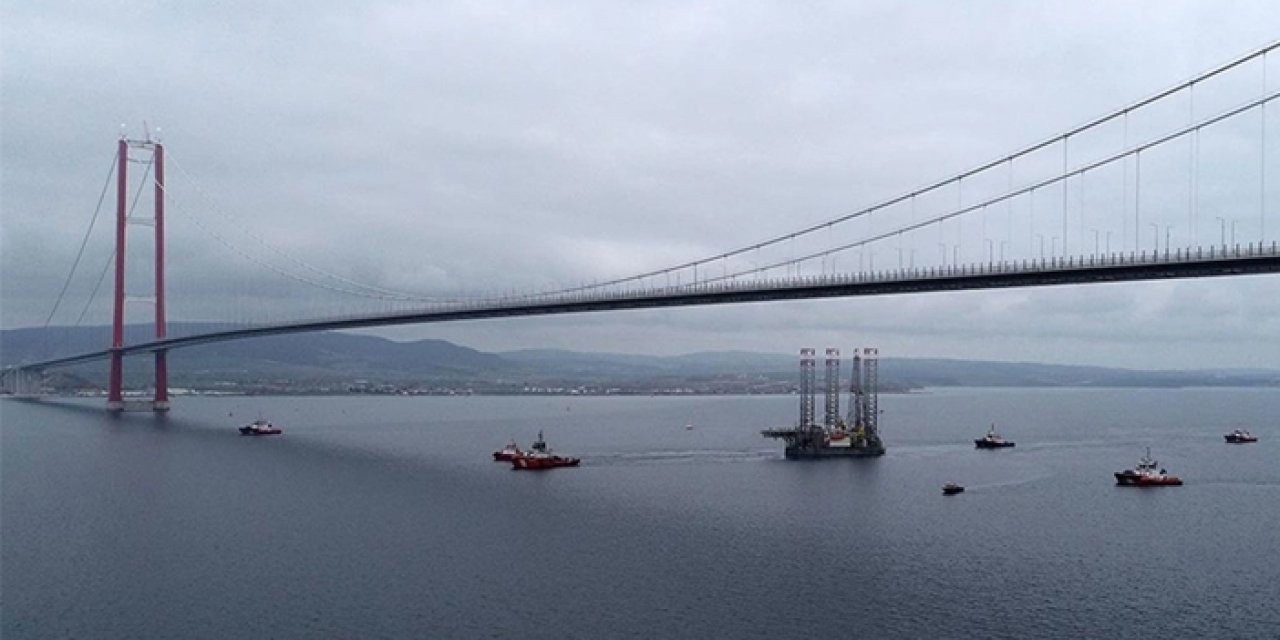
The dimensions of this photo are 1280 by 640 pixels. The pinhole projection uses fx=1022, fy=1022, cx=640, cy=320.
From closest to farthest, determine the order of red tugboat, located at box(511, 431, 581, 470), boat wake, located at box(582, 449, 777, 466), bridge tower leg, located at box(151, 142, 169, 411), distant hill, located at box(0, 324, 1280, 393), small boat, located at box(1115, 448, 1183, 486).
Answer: small boat, located at box(1115, 448, 1183, 486)
red tugboat, located at box(511, 431, 581, 470)
boat wake, located at box(582, 449, 777, 466)
bridge tower leg, located at box(151, 142, 169, 411)
distant hill, located at box(0, 324, 1280, 393)

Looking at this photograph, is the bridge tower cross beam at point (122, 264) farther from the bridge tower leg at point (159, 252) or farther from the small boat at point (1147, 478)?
the small boat at point (1147, 478)

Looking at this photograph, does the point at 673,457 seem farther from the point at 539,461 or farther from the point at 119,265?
the point at 119,265

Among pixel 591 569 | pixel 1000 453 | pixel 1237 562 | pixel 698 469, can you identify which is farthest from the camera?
pixel 1000 453

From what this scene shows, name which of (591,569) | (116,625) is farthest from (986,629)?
(116,625)

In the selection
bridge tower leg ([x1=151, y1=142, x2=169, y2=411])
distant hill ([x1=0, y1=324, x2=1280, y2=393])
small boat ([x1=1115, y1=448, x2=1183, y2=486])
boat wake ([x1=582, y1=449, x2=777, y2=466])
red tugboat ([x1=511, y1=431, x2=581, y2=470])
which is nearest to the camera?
small boat ([x1=1115, y1=448, x2=1183, y2=486])

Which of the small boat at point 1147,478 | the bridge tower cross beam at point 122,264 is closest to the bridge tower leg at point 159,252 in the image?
the bridge tower cross beam at point 122,264

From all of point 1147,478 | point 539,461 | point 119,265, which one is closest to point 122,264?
point 119,265

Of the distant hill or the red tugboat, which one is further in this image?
the distant hill

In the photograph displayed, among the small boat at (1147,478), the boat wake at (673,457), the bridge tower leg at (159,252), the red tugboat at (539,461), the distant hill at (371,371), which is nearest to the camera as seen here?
the small boat at (1147,478)

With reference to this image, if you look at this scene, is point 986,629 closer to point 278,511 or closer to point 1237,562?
point 1237,562

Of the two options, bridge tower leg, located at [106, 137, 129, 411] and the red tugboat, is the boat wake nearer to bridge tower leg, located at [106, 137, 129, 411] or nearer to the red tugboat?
the red tugboat

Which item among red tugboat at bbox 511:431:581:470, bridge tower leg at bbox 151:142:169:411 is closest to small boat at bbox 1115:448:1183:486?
red tugboat at bbox 511:431:581:470
